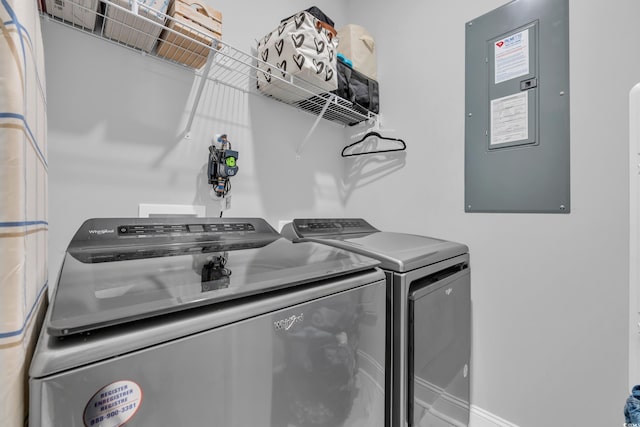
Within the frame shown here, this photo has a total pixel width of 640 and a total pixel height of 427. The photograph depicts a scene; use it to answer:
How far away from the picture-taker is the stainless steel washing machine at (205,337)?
42 centimetres

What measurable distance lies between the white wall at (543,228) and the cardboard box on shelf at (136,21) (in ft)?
4.64

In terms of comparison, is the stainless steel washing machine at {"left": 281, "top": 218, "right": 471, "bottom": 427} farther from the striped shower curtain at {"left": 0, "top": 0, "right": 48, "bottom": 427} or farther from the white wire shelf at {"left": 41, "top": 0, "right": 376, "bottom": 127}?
the striped shower curtain at {"left": 0, "top": 0, "right": 48, "bottom": 427}

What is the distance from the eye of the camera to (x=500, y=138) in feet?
4.86

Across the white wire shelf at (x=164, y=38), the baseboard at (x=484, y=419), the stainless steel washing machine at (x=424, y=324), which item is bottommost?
the baseboard at (x=484, y=419)

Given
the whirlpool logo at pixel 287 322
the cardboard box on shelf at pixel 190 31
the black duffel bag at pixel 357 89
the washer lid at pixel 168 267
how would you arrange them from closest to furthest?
the washer lid at pixel 168 267
the whirlpool logo at pixel 287 322
the cardboard box on shelf at pixel 190 31
the black duffel bag at pixel 357 89

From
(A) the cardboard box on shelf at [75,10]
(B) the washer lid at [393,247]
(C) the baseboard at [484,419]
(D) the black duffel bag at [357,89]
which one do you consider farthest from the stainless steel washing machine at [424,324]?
(A) the cardboard box on shelf at [75,10]

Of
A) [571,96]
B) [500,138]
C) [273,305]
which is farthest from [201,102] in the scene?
[571,96]

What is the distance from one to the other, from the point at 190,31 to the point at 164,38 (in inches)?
6.0

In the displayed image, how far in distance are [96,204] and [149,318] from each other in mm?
883

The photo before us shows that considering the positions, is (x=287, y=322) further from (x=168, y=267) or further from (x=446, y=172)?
(x=446, y=172)

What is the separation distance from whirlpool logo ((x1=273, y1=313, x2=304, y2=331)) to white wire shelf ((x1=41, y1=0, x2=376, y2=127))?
1.04m

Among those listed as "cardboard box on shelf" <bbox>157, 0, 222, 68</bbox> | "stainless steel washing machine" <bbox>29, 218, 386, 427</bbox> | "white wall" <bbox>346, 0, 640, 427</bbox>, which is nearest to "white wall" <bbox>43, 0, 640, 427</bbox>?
"white wall" <bbox>346, 0, 640, 427</bbox>

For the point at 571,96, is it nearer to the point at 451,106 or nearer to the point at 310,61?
the point at 451,106

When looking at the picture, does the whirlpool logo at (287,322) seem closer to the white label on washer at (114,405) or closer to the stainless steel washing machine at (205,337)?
the stainless steel washing machine at (205,337)
